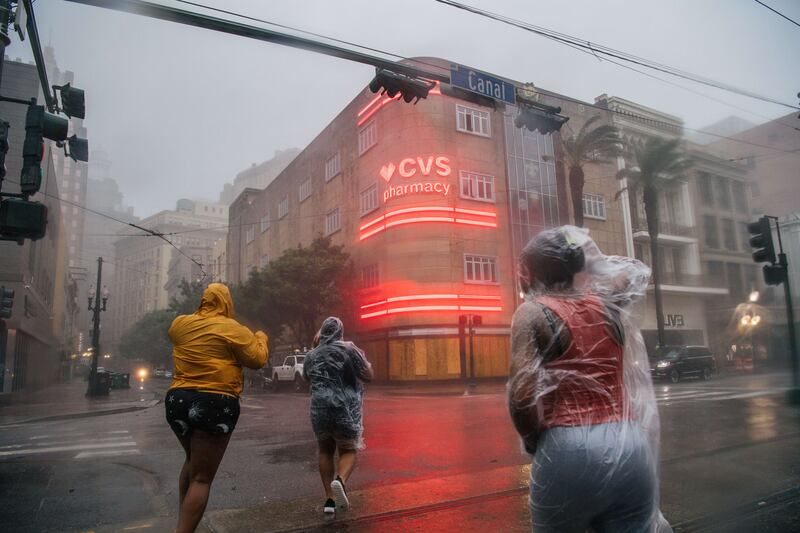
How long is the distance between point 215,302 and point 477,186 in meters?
26.4

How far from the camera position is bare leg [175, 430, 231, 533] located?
304 centimetres

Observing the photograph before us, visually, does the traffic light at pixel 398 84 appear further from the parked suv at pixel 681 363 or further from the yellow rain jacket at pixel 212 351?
the parked suv at pixel 681 363

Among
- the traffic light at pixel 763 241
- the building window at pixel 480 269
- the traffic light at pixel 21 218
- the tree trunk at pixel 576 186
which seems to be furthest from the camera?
the building window at pixel 480 269

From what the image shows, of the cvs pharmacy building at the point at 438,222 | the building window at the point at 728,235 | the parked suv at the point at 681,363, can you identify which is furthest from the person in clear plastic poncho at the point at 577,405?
the building window at the point at 728,235

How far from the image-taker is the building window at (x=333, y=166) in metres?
35.1

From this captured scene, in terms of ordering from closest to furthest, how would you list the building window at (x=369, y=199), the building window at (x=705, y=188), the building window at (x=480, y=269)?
1. the building window at (x=480, y=269)
2. the building window at (x=369, y=199)
3. the building window at (x=705, y=188)

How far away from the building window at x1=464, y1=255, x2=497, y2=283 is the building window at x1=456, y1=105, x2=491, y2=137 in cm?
714

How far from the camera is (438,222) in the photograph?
2723 cm

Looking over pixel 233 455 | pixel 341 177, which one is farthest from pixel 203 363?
pixel 341 177

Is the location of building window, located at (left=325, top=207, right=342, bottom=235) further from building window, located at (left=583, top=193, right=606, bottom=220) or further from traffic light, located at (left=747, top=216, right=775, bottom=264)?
traffic light, located at (left=747, top=216, right=775, bottom=264)

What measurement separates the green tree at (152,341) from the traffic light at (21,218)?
60083 mm

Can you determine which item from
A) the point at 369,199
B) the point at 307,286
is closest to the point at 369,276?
the point at 307,286

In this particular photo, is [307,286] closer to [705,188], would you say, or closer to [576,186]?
[576,186]

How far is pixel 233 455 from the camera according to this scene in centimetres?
709
